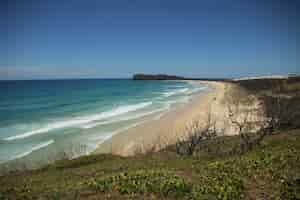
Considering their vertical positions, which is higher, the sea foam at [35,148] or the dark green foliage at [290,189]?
the dark green foliage at [290,189]

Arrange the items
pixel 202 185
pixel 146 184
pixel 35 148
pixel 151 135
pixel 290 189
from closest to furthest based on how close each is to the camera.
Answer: pixel 290 189
pixel 202 185
pixel 146 184
pixel 35 148
pixel 151 135

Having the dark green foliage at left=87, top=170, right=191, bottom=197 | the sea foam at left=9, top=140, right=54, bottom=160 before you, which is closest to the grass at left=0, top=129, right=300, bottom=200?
the dark green foliage at left=87, top=170, right=191, bottom=197

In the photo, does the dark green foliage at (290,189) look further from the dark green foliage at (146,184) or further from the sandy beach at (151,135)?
the sandy beach at (151,135)

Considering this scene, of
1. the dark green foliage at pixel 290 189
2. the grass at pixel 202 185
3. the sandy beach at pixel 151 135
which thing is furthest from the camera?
the sandy beach at pixel 151 135

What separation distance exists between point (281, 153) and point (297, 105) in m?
13.1

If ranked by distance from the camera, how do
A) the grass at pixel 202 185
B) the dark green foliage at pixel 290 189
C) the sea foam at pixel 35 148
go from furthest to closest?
the sea foam at pixel 35 148
the grass at pixel 202 185
the dark green foliage at pixel 290 189

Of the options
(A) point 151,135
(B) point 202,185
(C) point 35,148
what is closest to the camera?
(B) point 202,185

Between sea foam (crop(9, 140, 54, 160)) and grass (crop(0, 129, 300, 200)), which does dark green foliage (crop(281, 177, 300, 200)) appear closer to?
grass (crop(0, 129, 300, 200))

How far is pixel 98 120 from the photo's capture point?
24.4 metres

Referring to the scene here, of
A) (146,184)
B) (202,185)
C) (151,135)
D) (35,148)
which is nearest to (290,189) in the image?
(202,185)

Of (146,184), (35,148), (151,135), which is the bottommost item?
(35,148)

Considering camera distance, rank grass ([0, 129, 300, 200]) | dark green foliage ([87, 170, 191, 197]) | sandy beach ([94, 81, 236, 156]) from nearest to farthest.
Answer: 1. grass ([0, 129, 300, 200])
2. dark green foliage ([87, 170, 191, 197])
3. sandy beach ([94, 81, 236, 156])

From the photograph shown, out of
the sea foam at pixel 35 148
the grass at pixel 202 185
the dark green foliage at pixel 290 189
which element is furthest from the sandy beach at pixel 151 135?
the dark green foliage at pixel 290 189

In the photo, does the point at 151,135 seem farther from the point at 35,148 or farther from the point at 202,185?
the point at 202,185
